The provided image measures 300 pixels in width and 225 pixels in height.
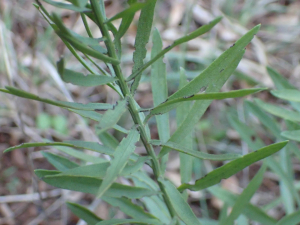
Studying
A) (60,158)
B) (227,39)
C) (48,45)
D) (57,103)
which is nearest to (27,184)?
(48,45)

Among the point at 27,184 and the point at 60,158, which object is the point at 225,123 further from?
the point at 60,158

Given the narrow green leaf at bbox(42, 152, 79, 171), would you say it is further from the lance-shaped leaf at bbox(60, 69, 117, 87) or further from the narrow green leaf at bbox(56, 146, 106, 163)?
the lance-shaped leaf at bbox(60, 69, 117, 87)

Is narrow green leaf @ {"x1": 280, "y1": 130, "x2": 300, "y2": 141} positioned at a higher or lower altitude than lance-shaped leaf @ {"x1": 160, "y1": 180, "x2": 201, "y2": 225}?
higher

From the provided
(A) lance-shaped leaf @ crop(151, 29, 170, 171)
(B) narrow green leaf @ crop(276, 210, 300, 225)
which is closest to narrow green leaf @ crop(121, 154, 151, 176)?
(A) lance-shaped leaf @ crop(151, 29, 170, 171)

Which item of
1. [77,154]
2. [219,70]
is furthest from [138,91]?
[219,70]

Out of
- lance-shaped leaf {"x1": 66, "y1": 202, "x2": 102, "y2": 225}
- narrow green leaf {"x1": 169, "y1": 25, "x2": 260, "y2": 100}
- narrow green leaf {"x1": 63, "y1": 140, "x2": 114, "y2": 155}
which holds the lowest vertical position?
lance-shaped leaf {"x1": 66, "y1": 202, "x2": 102, "y2": 225}

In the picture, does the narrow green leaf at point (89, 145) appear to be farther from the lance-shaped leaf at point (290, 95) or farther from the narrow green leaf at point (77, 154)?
the lance-shaped leaf at point (290, 95)

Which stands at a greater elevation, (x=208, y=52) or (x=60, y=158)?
(x=208, y=52)
